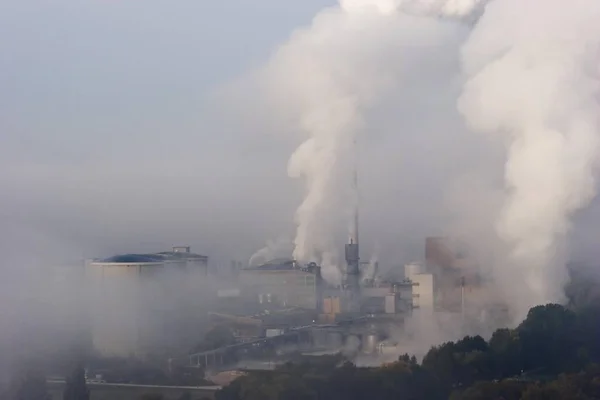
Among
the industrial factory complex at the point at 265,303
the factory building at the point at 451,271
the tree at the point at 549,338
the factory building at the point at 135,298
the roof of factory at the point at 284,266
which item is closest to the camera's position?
the tree at the point at 549,338

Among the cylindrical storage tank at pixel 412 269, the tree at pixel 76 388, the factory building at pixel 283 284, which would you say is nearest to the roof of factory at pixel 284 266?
the factory building at pixel 283 284

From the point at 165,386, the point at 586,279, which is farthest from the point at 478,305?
the point at 165,386

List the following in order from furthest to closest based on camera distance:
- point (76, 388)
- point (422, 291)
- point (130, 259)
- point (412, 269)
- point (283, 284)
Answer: point (412, 269)
point (283, 284)
point (422, 291)
point (130, 259)
point (76, 388)

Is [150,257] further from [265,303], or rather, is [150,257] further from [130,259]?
[265,303]

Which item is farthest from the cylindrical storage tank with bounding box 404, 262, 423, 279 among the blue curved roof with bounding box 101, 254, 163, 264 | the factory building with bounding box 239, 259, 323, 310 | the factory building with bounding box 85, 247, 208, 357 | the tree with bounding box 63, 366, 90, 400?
the tree with bounding box 63, 366, 90, 400

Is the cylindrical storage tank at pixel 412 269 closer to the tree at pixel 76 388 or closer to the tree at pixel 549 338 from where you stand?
the tree at pixel 549 338

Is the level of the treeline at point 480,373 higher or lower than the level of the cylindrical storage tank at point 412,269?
lower

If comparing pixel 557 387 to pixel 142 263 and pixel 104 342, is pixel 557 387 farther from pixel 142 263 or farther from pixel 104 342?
pixel 142 263

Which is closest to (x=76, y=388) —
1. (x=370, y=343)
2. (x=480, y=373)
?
(x=480, y=373)
